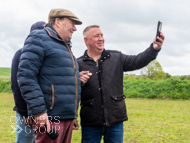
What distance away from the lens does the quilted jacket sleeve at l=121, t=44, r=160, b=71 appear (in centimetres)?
336

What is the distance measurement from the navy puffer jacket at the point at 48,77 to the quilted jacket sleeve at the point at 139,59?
110cm

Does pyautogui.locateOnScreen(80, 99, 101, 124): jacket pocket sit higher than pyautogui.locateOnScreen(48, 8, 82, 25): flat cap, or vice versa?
pyautogui.locateOnScreen(48, 8, 82, 25): flat cap

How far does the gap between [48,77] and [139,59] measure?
1455 millimetres

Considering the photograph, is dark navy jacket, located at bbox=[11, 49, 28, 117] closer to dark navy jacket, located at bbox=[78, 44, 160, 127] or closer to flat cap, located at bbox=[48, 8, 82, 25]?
flat cap, located at bbox=[48, 8, 82, 25]

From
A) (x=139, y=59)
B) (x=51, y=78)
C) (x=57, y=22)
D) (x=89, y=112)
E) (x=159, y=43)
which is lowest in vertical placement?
(x=89, y=112)

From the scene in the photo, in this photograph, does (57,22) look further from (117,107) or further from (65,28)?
(117,107)

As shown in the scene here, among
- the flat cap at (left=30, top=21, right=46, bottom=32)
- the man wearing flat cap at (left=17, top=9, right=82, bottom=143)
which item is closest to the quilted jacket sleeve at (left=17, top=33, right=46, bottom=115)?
the man wearing flat cap at (left=17, top=9, right=82, bottom=143)

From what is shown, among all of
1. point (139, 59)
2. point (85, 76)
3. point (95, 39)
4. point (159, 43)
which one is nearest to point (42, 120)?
point (85, 76)

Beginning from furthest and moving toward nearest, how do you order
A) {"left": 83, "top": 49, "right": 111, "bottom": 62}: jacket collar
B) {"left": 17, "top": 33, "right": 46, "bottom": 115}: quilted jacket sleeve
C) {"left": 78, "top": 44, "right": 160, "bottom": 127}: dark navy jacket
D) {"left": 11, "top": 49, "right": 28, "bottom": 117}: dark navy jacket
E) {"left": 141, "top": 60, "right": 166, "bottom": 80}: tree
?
{"left": 141, "top": 60, "right": 166, "bottom": 80}: tree
{"left": 83, "top": 49, "right": 111, "bottom": 62}: jacket collar
{"left": 78, "top": 44, "right": 160, "bottom": 127}: dark navy jacket
{"left": 11, "top": 49, "right": 28, "bottom": 117}: dark navy jacket
{"left": 17, "top": 33, "right": 46, "bottom": 115}: quilted jacket sleeve

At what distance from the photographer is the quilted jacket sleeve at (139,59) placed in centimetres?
336

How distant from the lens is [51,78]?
255cm

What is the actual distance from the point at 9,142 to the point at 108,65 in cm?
423

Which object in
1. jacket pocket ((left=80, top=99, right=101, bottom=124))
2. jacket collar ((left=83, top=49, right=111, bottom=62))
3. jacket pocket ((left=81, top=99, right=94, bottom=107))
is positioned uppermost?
jacket collar ((left=83, top=49, right=111, bottom=62))

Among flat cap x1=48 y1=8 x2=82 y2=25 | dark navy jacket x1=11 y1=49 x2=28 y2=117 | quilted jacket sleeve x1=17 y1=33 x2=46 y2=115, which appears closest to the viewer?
quilted jacket sleeve x1=17 y1=33 x2=46 y2=115
